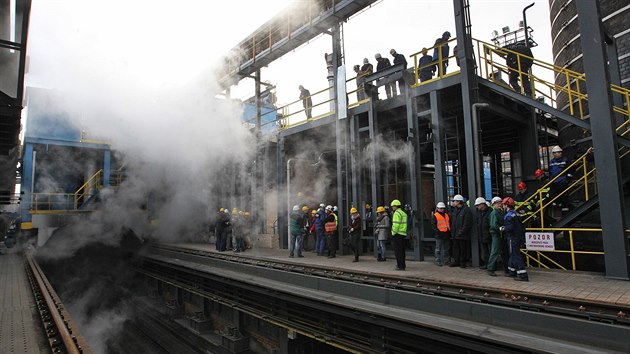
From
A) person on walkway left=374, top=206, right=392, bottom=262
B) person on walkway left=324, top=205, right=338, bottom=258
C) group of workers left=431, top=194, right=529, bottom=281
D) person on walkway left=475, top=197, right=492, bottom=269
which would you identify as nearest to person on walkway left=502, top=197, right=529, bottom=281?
group of workers left=431, top=194, right=529, bottom=281

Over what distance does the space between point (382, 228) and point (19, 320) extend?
236 inches

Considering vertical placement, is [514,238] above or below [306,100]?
below

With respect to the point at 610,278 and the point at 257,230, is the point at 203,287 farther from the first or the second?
the point at 610,278

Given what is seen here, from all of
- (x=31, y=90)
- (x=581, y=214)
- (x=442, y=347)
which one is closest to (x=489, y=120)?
(x=581, y=214)

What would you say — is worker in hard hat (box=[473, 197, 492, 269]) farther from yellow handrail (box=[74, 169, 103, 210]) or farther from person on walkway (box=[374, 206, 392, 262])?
yellow handrail (box=[74, 169, 103, 210])

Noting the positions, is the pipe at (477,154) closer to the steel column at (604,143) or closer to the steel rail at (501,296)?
the steel column at (604,143)

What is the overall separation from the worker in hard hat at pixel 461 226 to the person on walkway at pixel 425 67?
3.06 m

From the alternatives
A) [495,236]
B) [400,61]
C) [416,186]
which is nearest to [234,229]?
[416,186]

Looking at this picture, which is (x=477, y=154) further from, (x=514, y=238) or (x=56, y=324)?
(x=56, y=324)

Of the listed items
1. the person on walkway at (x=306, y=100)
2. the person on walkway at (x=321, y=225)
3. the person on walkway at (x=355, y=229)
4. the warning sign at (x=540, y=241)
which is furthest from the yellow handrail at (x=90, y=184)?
the warning sign at (x=540, y=241)

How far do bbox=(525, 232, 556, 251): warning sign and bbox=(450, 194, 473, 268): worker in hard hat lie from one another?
36.7 inches

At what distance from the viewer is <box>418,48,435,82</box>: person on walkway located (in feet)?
26.3

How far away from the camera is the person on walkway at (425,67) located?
26.3 feet

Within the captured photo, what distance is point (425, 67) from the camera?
792 centimetres
